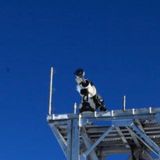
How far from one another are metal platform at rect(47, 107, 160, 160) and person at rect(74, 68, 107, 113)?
2.62ft

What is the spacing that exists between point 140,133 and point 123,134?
5.24 ft

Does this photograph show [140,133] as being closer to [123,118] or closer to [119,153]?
[123,118]

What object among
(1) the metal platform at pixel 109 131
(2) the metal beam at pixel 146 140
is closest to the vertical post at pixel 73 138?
(1) the metal platform at pixel 109 131

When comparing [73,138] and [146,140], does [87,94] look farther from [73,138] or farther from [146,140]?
[146,140]

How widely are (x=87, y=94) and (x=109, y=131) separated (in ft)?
7.18

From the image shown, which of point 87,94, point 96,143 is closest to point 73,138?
point 96,143

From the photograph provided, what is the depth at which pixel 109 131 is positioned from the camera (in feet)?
111

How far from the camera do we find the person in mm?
34406

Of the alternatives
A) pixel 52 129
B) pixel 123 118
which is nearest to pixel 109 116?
pixel 123 118

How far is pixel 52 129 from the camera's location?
1356 inches

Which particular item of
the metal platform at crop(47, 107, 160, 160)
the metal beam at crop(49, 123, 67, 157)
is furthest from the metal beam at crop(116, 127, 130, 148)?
the metal beam at crop(49, 123, 67, 157)

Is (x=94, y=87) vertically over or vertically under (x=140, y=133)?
over

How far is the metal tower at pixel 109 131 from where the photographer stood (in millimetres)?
33219

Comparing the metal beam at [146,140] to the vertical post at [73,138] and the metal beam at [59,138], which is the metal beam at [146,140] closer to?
the vertical post at [73,138]
